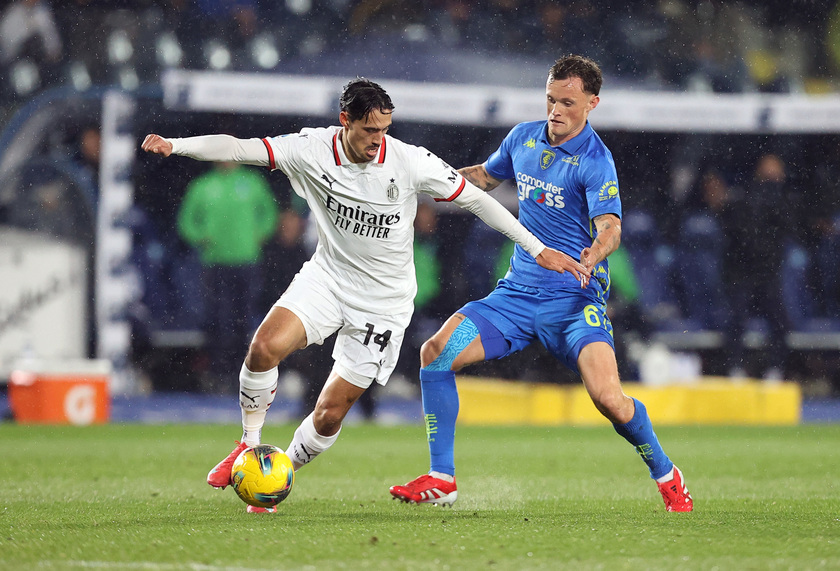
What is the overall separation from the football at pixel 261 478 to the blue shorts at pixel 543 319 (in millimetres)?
1098

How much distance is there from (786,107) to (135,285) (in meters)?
7.67

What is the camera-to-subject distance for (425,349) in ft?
17.2

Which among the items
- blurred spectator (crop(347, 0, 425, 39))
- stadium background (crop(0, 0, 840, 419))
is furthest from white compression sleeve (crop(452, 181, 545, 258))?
blurred spectator (crop(347, 0, 425, 39))

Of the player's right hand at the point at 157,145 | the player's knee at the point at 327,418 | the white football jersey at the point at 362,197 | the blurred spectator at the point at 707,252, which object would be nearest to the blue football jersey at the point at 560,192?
the white football jersey at the point at 362,197

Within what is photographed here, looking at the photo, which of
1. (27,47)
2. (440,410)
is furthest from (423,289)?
(440,410)

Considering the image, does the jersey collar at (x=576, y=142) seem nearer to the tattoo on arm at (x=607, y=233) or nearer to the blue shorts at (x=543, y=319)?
the tattoo on arm at (x=607, y=233)

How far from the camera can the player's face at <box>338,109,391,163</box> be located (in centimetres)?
477

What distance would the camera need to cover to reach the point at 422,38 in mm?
13797

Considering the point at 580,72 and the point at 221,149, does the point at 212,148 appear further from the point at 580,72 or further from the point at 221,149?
the point at 580,72

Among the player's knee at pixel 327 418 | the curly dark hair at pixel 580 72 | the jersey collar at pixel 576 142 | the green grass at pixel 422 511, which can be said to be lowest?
the green grass at pixel 422 511

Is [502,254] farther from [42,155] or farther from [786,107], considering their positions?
[42,155]

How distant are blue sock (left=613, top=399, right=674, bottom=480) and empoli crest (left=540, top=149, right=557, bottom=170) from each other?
1172 mm

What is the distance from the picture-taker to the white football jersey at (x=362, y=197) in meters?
4.96

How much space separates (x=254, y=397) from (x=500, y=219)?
1.33 meters
